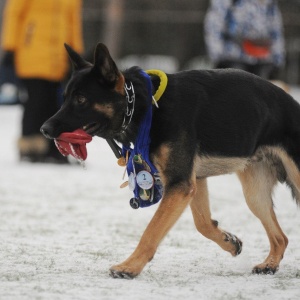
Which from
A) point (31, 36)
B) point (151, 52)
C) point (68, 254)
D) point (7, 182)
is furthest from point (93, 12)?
point (68, 254)

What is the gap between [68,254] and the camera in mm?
5379

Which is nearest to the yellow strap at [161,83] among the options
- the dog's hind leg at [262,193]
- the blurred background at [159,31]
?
the dog's hind leg at [262,193]

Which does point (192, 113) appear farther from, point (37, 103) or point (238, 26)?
point (37, 103)

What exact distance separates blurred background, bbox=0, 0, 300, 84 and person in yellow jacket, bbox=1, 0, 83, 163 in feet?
35.9

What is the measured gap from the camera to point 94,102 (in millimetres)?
4688

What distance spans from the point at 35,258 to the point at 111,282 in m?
0.80

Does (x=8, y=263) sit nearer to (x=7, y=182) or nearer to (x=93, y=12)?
(x=7, y=182)

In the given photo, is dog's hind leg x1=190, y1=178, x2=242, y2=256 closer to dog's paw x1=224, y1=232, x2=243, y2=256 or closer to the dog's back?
dog's paw x1=224, y1=232, x2=243, y2=256

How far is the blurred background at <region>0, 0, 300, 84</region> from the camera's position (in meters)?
22.6

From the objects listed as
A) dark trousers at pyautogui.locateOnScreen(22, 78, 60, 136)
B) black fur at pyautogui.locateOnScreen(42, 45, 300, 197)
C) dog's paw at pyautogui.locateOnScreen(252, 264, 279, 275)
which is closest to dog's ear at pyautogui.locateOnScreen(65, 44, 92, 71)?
black fur at pyautogui.locateOnScreen(42, 45, 300, 197)

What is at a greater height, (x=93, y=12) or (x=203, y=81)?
(x=203, y=81)

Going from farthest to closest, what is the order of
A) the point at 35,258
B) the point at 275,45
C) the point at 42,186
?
the point at 275,45 < the point at 42,186 < the point at 35,258

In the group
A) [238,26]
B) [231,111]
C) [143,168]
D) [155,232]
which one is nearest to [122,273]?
[155,232]

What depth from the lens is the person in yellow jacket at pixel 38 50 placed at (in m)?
10.5
